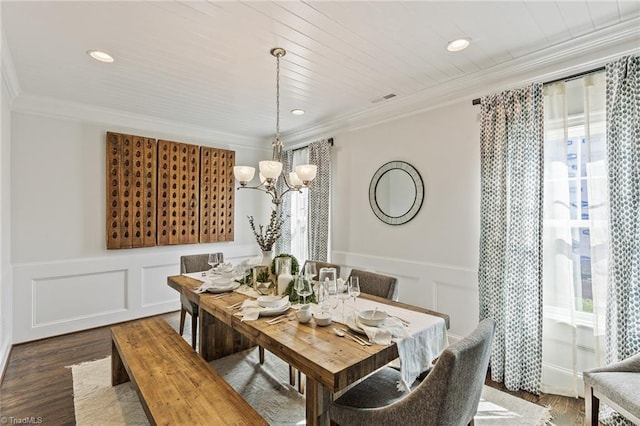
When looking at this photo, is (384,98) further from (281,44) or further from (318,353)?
(318,353)

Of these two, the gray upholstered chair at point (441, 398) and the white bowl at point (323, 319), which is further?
the white bowl at point (323, 319)

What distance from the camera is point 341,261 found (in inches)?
159

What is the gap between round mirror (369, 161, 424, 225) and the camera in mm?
3264

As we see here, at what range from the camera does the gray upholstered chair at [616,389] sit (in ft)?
4.98

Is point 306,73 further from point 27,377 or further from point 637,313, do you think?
point 27,377

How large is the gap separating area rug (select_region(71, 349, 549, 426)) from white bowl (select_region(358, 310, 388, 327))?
958mm

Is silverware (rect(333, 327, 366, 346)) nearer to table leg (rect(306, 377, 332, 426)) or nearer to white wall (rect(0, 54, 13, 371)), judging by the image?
table leg (rect(306, 377, 332, 426))

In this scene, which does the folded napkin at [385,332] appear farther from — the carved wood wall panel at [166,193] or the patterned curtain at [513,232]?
the carved wood wall panel at [166,193]

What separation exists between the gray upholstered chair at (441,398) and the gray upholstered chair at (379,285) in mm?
935

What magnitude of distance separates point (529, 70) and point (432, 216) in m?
1.45

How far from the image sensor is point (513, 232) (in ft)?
8.04

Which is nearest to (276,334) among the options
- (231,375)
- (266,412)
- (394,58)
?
(266,412)

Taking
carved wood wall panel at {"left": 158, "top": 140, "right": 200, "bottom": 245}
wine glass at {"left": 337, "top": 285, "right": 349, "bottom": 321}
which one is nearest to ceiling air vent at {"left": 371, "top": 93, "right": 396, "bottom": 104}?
wine glass at {"left": 337, "top": 285, "right": 349, "bottom": 321}

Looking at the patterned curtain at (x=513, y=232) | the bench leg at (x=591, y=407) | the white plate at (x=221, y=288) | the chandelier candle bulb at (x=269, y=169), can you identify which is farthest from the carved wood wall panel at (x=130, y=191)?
the bench leg at (x=591, y=407)
